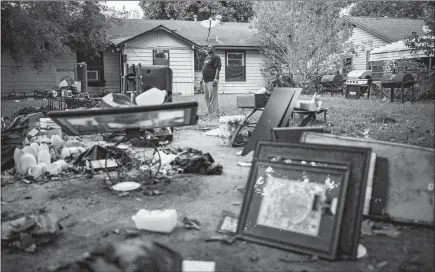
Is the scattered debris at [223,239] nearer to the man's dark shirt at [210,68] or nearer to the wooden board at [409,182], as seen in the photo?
the wooden board at [409,182]

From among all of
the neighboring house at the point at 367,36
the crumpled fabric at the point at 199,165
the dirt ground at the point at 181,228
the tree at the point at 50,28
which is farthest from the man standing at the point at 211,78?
the tree at the point at 50,28

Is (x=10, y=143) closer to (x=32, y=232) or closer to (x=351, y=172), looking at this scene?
(x=32, y=232)

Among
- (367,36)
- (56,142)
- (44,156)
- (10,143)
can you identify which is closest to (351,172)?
(44,156)

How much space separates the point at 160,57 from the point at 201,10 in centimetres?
1163

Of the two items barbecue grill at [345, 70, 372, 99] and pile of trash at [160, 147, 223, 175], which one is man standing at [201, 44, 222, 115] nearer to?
pile of trash at [160, 147, 223, 175]

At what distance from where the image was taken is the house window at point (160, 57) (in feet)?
65.5

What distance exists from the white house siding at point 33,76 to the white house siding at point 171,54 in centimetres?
335

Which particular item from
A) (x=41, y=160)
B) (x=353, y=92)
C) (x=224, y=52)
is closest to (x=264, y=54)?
(x=224, y=52)

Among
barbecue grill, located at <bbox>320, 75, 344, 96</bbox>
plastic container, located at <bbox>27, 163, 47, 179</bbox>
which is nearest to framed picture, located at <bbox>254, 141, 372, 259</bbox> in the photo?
plastic container, located at <bbox>27, 163, 47, 179</bbox>

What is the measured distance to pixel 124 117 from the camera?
414 centimetres

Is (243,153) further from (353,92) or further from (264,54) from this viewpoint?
(264,54)

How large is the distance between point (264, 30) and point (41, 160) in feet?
52.9

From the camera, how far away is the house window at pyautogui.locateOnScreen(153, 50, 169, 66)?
19969 millimetres

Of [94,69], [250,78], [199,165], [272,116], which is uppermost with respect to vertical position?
[94,69]
